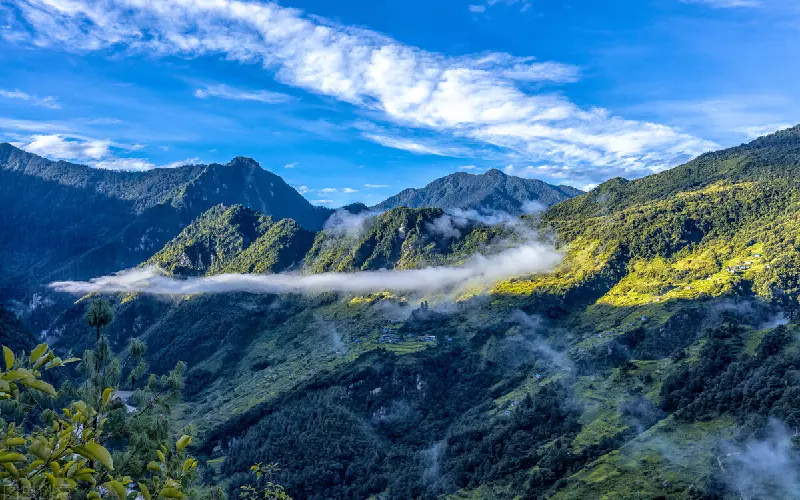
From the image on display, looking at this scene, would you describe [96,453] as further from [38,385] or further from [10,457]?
[38,385]

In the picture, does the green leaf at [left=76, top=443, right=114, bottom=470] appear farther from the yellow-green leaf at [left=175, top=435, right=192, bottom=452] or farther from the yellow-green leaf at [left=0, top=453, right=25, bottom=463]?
the yellow-green leaf at [left=175, top=435, right=192, bottom=452]

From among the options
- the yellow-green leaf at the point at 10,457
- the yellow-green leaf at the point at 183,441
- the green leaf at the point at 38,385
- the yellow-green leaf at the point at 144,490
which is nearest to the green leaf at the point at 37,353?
the green leaf at the point at 38,385

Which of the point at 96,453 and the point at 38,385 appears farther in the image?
the point at 96,453

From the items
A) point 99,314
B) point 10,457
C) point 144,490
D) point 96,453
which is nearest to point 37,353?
point 10,457

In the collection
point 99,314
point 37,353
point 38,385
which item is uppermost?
point 37,353

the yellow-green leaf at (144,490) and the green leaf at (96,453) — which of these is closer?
the green leaf at (96,453)

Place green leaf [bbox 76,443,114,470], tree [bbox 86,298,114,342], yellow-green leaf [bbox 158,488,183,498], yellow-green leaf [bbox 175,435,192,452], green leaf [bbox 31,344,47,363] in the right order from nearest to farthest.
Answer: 1. green leaf [bbox 76,443,114,470]
2. green leaf [bbox 31,344,47,363]
3. yellow-green leaf [bbox 158,488,183,498]
4. yellow-green leaf [bbox 175,435,192,452]
5. tree [bbox 86,298,114,342]

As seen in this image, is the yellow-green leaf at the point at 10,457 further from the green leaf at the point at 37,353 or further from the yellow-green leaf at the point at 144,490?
the yellow-green leaf at the point at 144,490

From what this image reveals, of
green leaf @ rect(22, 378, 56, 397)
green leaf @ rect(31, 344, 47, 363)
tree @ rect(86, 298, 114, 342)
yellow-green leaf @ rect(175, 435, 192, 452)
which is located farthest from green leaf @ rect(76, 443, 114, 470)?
tree @ rect(86, 298, 114, 342)

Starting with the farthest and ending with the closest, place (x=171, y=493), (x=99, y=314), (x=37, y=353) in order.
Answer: (x=99, y=314), (x=171, y=493), (x=37, y=353)
